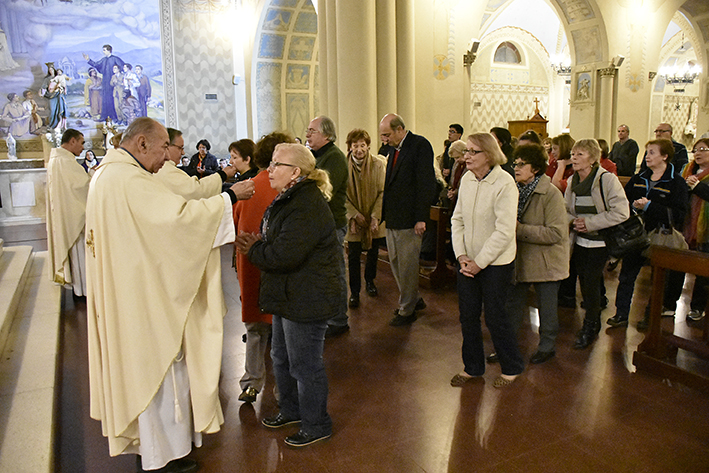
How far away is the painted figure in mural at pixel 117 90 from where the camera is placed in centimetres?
1446

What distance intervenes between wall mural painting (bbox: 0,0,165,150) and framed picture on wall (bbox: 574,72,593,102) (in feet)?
34.8

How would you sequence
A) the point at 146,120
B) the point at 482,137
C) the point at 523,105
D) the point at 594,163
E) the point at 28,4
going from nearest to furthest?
1. the point at 146,120
2. the point at 482,137
3. the point at 594,163
4. the point at 28,4
5. the point at 523,105

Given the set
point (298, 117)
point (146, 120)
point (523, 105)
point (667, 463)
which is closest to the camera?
point (146, 120)

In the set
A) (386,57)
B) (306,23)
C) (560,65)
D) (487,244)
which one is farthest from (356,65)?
(560,65)

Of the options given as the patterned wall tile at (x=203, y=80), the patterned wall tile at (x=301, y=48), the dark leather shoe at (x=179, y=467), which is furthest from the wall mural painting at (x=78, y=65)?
the dark leather shoe at (x=179, y=467)

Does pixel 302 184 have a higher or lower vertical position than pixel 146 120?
lower

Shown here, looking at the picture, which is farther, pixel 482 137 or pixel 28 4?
pixel 28 4

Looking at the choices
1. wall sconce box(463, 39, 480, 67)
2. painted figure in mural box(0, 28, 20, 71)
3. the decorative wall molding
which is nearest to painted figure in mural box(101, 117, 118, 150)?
the decorative wall molding

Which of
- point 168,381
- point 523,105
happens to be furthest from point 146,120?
→ point 523,105

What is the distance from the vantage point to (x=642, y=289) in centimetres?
621

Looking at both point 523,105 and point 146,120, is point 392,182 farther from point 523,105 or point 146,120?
point 523,105

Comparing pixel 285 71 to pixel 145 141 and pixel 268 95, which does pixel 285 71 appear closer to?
pixel 268 95

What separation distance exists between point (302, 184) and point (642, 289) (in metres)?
4.93

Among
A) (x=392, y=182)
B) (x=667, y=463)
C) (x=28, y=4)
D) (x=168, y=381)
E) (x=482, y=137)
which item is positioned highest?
(x=28, y=4)
